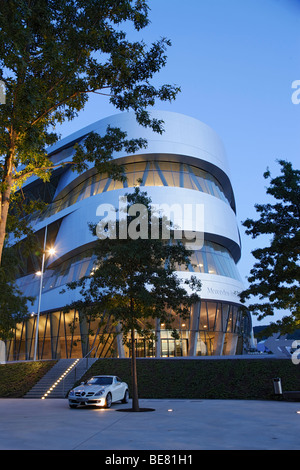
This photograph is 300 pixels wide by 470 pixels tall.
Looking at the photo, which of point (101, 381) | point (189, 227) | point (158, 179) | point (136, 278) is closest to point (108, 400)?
point (101, 381)

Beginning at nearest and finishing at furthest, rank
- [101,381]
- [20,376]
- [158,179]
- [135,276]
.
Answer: [135,276], [101,381], [20,376], [158,179]

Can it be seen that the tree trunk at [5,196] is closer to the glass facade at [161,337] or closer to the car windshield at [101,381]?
the car windshield at [101,381]

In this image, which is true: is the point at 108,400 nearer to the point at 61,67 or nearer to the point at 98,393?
the point at 98,393

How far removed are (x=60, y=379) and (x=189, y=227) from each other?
17573mm

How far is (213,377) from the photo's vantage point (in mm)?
23562

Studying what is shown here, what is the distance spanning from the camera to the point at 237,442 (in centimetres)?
838

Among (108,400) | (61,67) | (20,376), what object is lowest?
(108,400)

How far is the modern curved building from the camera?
36.4 metres

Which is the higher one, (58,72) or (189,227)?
(189,227)

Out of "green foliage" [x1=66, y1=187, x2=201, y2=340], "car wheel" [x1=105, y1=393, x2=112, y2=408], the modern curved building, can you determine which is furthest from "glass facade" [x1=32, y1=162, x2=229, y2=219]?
"car wheel" [x1=105, y1=393, x2=112, y2=408]

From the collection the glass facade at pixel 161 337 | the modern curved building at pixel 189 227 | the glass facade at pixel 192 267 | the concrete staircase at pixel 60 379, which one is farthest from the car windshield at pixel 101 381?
the glass facade at pixel 192 267

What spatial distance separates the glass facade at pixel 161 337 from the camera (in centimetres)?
3550

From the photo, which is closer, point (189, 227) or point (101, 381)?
point (101, 381)

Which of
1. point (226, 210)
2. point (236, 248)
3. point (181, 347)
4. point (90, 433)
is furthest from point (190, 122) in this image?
point (90, 433)
